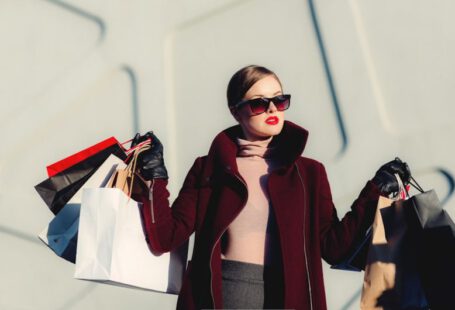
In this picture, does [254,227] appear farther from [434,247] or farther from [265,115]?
[434,247]

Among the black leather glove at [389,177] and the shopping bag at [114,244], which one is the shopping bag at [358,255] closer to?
the black leather glove at [389,177]

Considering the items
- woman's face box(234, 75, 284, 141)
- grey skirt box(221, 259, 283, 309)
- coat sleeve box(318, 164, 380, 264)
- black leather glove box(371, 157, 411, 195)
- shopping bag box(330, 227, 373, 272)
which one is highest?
woman's face box(234, 75, 284, 141)

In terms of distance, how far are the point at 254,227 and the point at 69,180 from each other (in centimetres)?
46

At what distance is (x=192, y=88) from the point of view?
2.43m

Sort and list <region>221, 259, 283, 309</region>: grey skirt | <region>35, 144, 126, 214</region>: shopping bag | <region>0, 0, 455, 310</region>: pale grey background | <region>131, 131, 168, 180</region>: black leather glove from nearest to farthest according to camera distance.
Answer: <region>221, 259, 283, 309</region>: grey skirt < <region>131, 131, 168, 180</region>: black leather glove < <region>35, 144, 126, 214</region>: shopping bag < <region>0, 0, 455, 310</region>: pale grey background

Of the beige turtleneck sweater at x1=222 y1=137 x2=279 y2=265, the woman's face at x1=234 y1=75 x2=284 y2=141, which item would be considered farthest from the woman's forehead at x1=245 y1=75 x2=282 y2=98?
the beige turtleneck sweater at x1=222 y1=137 x2=279 y2=265

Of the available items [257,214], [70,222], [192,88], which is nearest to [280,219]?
[257,214]

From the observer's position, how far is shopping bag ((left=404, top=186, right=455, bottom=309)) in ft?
4.45

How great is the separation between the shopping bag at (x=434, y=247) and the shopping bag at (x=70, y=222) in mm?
633

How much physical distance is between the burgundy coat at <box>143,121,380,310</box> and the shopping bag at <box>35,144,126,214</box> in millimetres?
209

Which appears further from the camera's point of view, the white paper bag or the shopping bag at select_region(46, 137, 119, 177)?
the shopping bag at select_region(46, 137, 119, 177)

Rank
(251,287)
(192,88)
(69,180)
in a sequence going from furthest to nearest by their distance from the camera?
(192,88) → (69,180) → (251,287)

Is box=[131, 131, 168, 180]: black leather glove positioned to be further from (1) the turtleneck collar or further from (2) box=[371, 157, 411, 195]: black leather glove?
(2) box=[371, 157, 411, 195]: black leather glove

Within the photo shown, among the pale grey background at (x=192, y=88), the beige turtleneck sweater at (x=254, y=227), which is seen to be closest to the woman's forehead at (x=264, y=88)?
the beige turtleneck sweater at (x=254, y=227)
